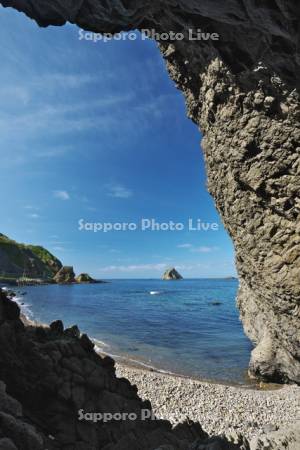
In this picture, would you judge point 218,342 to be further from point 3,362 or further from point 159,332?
point 3,362

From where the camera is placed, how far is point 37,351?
1259cm

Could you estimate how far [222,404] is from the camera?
22875 mm

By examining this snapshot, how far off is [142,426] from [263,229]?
1108 cm

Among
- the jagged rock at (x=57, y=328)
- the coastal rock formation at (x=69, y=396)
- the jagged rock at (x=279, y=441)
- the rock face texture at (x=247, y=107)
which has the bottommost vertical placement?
the jagged rock at (x=279, y=441)

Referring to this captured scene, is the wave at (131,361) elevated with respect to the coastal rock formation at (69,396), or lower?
lower

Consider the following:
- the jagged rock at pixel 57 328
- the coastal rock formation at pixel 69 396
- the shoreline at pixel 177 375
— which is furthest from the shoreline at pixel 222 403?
the coastal rock formation at pixel 69 396

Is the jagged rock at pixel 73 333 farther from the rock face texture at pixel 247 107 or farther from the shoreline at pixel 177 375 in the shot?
the shoreline at pixel 177 375

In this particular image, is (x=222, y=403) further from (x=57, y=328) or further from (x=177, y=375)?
(x=57, y=328)

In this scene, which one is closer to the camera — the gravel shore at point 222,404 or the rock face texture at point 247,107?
the rock face texture at point 247,107

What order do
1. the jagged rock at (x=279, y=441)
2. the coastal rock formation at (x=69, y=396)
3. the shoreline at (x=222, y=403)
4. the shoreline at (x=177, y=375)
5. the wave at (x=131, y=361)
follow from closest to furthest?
the coastal rock formation at (x=69, y=396) → the jagged rock at (x=279, y=441) → the shoreline at (x=222, y=403) → the shoreline at (x=177, y=375) → the wave at (x=131, y=361)

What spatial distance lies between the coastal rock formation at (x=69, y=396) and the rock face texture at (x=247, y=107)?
9070 mm

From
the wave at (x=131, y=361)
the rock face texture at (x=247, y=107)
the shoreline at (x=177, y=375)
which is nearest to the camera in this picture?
the rock face texture at (x=247, y=107)

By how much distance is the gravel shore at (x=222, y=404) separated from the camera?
797 inches

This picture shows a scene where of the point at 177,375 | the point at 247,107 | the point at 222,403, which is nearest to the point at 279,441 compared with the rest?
the point at 222,403
